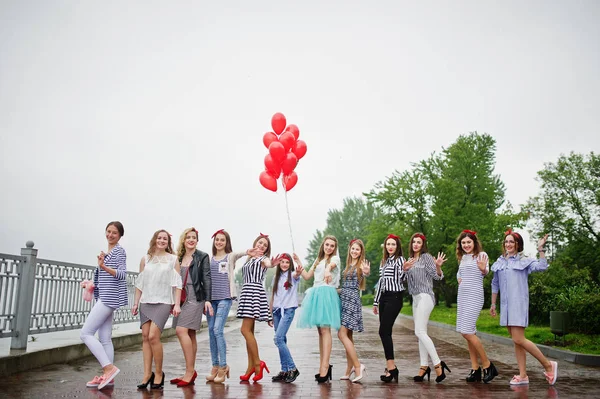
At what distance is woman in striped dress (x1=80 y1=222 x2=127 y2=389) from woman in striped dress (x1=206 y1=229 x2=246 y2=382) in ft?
3.86

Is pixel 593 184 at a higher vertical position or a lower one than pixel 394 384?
higher

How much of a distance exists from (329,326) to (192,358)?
71.9 inches

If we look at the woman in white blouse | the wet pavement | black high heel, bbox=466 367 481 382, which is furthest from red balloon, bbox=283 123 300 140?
black high heel, bbox=466 367 481 382

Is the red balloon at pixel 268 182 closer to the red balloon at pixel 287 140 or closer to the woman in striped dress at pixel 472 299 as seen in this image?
the red balloon at pixel 287 140

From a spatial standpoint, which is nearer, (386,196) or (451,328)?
(451,328)

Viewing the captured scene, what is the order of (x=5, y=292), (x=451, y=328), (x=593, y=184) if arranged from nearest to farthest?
(x=5, y=292) → (x=451, y=328) → (x=593, y=184)

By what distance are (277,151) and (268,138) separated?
0.59 m

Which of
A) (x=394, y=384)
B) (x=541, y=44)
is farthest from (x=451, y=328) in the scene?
(x=394, y=384)

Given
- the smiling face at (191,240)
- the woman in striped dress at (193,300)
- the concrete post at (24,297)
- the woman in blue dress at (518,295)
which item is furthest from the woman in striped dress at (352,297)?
the concrete post at (24,297)

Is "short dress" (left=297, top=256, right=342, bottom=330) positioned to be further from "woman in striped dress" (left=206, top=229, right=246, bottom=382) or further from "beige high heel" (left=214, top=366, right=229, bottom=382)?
"beige high heel" (left=214, top=366, right=229, bottom=382)

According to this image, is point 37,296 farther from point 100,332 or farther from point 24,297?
point 100,332

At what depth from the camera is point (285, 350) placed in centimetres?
711

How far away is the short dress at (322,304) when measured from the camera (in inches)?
281

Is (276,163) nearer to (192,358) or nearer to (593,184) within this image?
(192,358)
